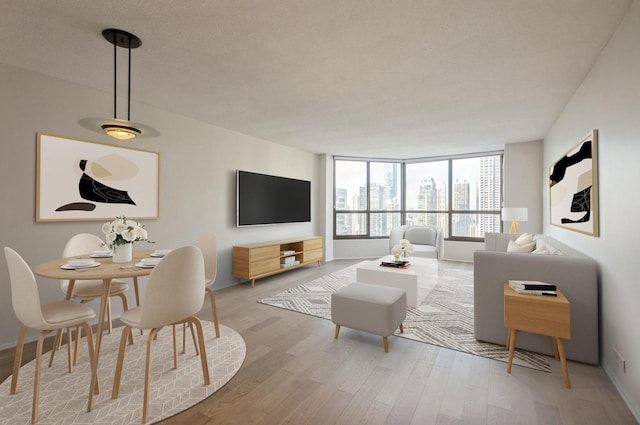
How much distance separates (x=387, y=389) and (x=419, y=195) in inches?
235

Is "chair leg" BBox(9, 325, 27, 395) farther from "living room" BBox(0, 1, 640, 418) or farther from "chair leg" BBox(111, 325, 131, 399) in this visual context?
"living room" BBox(0, 1, 640, 418)

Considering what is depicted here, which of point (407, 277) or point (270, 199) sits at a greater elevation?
point (270, 199)

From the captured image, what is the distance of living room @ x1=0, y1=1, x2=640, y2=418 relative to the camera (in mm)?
1935

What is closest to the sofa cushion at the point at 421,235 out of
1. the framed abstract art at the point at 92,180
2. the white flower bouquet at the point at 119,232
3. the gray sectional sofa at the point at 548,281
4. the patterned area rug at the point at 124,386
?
the gray sectional sofa at the point at 548,281

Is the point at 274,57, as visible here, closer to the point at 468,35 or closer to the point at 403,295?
the point at 468,35

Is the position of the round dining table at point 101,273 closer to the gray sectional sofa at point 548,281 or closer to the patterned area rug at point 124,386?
the patterned area rug at point 124,386

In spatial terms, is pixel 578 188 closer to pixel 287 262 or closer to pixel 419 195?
pixel 287 262

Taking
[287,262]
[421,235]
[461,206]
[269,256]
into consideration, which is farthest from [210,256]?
[461,206]

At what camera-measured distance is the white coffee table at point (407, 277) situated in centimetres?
364

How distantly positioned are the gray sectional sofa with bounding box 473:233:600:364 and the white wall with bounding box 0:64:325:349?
3.54 m

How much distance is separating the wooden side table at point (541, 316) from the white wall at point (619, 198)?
30 centimetres

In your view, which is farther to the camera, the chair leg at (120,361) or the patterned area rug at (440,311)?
the patterned area rug at (440,311)

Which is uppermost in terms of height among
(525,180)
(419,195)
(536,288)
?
(525,180)

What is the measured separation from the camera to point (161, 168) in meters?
3.80
